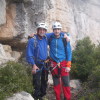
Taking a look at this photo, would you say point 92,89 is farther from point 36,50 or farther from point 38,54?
point 36,50

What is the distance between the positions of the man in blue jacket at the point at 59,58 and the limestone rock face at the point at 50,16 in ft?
9.69

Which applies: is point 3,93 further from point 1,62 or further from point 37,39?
point 37,39

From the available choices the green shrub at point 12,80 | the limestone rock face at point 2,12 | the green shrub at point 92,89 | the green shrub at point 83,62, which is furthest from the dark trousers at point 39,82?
the green shrub at point 83,62

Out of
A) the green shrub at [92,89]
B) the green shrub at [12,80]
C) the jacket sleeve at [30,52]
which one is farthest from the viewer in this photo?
the green shrub at [92,89]

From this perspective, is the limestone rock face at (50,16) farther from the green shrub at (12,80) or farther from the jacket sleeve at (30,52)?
the green shrub at (12,80)

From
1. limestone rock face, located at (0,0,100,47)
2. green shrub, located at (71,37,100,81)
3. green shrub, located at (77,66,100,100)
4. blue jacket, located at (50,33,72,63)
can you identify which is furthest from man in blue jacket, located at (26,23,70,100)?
green shrub, located at (71,37,100,81)

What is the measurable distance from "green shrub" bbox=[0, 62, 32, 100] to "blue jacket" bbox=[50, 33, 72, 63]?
4.10 feet

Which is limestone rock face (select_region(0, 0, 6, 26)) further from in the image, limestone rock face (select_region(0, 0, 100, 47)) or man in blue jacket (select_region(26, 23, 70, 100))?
man in blue jacket (select_region(26, 23, 70, 100))

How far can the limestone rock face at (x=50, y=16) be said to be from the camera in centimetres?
958

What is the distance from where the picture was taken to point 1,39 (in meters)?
9.67

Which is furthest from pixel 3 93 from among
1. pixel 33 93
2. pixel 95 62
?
pixel 95 62

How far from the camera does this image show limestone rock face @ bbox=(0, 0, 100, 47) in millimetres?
9578

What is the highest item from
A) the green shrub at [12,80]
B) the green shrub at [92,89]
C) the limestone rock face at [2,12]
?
the limestone rock face at [2,12]

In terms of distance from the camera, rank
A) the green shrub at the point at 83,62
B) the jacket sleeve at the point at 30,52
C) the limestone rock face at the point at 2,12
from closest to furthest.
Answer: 1. the jacket sleeve at the point at 30,52
2. the limestone rock face at the point at 2,12
3. the green shrub at the point at 83,62
